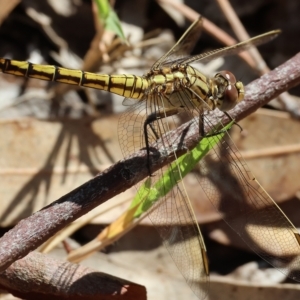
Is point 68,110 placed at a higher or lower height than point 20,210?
higher

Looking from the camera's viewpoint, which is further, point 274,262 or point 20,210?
point 20,210

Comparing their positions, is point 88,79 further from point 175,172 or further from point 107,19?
point 175,172

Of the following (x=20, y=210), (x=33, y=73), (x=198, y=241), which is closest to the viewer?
(x=198, y=241)

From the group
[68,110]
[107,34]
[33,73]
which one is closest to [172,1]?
[107,34]

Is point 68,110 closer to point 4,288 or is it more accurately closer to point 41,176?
point 41,176

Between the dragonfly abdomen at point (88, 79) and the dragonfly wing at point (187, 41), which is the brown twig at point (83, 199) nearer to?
the dragonfly abdomen at point (88, 79)

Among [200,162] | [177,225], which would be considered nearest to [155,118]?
[200,162]
